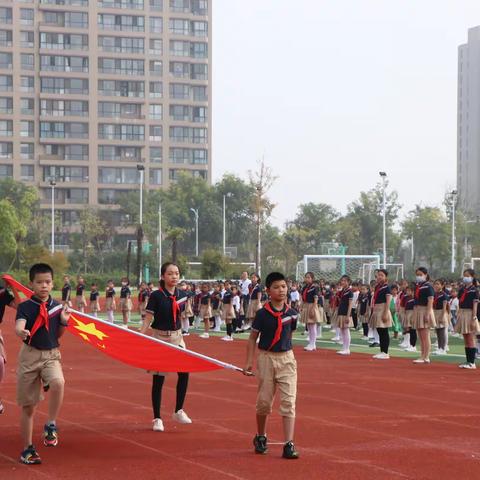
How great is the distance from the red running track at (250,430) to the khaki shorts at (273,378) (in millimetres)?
504

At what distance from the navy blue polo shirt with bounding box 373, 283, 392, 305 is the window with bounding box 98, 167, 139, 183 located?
85.6 metres

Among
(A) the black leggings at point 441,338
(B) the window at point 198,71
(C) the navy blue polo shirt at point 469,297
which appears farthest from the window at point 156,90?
(C) the navy blue polo shirt at point 469,297

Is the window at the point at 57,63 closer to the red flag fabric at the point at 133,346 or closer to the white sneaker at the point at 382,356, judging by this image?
the white sneaker at the point at 382,356

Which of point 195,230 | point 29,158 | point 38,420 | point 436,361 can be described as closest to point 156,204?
point 195,230

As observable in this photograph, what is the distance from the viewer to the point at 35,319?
8.78 metres

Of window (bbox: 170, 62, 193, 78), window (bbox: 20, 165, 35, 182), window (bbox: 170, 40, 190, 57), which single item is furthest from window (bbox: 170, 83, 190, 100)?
window (bbox: 20, 165, 35, 182)

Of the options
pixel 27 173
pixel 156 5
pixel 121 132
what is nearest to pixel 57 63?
pixel 121 132

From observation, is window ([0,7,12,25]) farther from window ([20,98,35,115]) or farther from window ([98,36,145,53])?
window ([98,36,145,53])

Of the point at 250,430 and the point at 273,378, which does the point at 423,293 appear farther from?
the point at 273,378

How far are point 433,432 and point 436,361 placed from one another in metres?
9.88

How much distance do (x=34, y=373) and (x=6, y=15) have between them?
99.2 meters

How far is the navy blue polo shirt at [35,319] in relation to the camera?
28.8 feet

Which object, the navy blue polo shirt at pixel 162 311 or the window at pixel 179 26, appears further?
the window at pixel 179 26

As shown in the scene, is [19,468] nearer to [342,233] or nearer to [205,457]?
[205,457]
